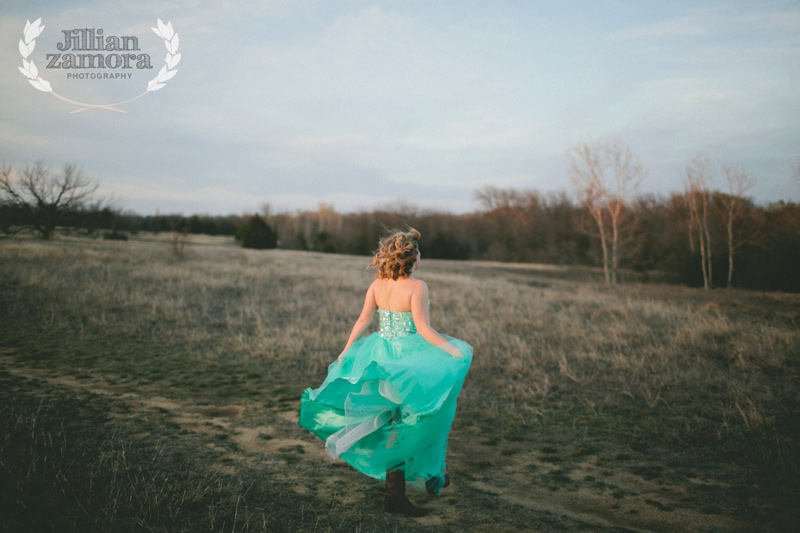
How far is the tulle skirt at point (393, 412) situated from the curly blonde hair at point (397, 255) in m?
0.64

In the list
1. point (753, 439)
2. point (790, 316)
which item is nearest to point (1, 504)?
point (753, 439)

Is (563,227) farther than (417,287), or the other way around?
(563,227)

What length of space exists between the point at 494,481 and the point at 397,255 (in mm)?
2352

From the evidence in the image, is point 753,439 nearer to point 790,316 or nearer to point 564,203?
point 790,316

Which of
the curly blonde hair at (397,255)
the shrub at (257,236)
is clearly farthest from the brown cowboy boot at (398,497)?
the shrub at (257,236)

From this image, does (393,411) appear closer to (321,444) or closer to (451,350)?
(451,350)

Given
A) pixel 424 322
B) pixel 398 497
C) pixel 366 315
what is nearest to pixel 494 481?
pixel 398 497

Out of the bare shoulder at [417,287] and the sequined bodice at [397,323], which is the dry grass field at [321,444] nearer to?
the sequined bodice at [397,323]

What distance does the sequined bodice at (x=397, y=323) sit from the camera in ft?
10.9

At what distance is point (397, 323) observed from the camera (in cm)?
333

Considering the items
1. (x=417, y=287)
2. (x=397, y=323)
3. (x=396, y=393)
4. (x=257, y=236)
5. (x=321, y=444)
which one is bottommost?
(x=321, y=444)

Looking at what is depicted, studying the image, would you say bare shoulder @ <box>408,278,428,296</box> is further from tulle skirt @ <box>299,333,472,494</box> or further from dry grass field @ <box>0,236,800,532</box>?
dry grass field @ <box>0,236,800,532</box>

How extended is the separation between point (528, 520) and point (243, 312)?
34.6ft

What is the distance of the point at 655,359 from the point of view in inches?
304
